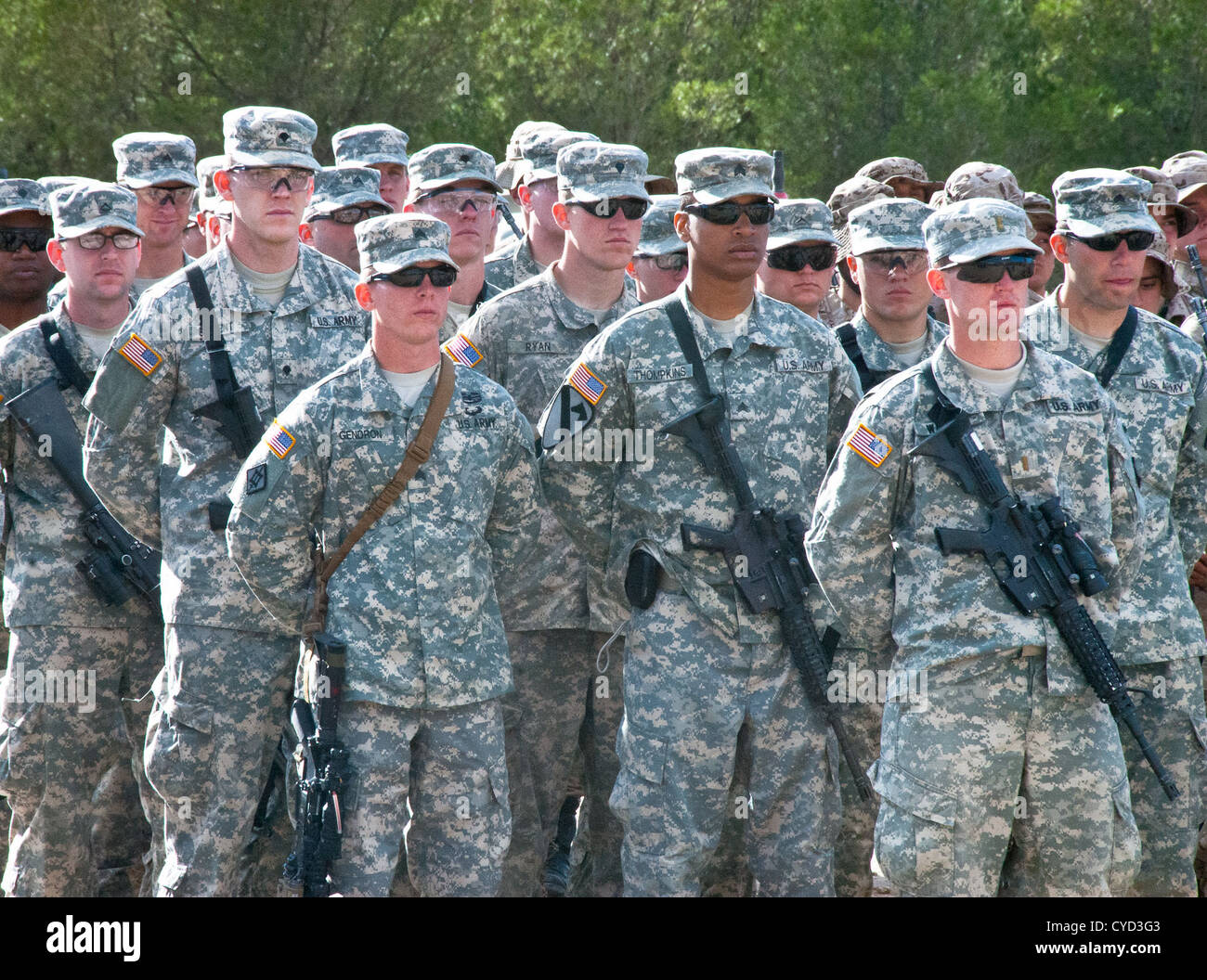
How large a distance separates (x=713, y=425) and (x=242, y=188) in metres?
1.88

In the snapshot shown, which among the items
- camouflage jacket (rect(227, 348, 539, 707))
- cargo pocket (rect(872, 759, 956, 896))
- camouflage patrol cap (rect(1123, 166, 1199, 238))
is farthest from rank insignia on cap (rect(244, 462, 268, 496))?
camouflage patrol cap (rect(1123, 166, 1199, 238))

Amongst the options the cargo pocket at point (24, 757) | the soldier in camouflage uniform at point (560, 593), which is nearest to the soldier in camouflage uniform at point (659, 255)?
the soldier in camouflage uniform at point (560, 593)

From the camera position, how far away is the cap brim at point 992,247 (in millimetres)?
4969

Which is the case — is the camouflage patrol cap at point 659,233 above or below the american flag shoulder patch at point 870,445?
above

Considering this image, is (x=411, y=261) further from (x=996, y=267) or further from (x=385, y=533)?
(x=996, y=267)

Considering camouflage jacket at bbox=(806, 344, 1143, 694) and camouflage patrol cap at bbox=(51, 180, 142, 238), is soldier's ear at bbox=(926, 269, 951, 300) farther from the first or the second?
camouflage patrol cap at bbox=(51, 180, 142, 238)

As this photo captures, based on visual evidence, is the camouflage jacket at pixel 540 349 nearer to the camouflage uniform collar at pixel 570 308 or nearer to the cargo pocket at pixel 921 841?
the camouflage uniform collar at pixel 570 308

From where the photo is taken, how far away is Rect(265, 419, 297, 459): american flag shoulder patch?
5168mm

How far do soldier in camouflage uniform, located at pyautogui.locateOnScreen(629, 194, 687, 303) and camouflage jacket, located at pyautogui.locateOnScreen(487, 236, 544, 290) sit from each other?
457 millimetres

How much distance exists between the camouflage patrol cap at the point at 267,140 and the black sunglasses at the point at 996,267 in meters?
2.31

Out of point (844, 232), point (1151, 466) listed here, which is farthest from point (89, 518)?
point (1151, 466)

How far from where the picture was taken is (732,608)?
5336 millimetres

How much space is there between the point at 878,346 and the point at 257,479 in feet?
8.58

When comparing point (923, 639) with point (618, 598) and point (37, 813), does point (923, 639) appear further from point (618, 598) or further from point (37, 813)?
point (37, 813)
